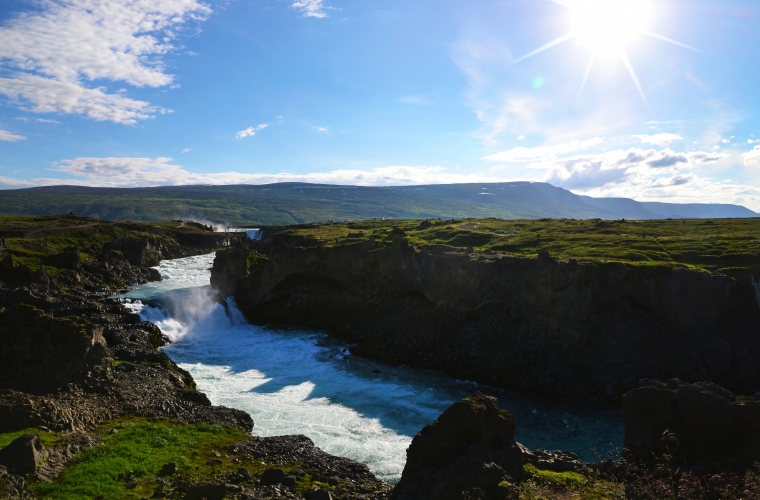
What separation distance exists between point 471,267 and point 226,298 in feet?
112

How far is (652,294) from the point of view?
42.6 meters

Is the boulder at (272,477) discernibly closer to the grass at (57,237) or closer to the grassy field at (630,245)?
the grassy field at (630,245)

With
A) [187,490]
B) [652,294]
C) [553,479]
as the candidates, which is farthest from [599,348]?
[187,490]

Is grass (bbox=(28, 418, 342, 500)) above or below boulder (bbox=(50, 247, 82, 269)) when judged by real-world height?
below

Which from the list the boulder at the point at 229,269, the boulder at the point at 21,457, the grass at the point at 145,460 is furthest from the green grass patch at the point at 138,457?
the boulder at the point at 229,269

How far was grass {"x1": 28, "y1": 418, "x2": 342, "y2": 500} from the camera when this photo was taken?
1758 centimetres

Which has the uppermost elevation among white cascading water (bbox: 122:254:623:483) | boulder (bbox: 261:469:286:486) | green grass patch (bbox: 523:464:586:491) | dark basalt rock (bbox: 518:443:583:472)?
green grass patch (bbox: 523:464:586:491)

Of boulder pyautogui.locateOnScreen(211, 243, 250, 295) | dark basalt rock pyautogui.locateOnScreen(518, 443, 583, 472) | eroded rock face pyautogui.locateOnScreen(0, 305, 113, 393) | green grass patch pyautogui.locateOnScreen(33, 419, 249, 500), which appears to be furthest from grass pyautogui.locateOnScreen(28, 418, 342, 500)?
boulder pyautogui.locateOnScreen(211, 243, 250, 295)

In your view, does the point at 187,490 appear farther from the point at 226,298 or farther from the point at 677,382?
the point at 226,298

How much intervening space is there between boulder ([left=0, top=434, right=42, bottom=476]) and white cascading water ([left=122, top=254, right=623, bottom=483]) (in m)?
13.0

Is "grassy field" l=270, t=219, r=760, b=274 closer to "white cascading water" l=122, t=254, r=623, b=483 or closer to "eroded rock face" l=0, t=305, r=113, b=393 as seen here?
"white cascading water" l=122, t=254, r=623, b=483

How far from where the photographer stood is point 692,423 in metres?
20.0

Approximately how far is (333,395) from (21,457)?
22068 mm

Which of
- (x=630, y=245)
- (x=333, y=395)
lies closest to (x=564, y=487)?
(x=333, y=395)
